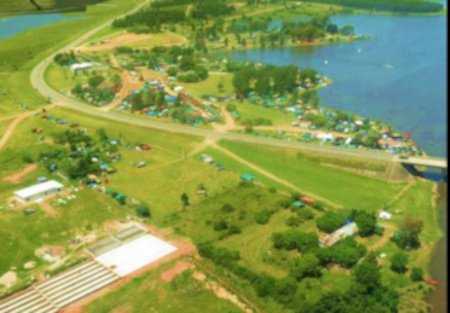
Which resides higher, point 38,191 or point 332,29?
point 332,29

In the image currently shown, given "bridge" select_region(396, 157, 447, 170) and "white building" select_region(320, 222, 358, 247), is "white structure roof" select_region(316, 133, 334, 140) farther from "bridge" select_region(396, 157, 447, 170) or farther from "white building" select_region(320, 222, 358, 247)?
"white building" select_region(320, 222, 358, 247)

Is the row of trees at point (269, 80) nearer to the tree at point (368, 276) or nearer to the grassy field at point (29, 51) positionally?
the grassy field at point (29, 51)

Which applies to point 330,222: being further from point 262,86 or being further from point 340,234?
point 262,86

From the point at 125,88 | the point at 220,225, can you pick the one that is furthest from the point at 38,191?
the point at 125,88

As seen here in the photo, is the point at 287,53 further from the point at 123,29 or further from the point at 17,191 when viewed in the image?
the point at 17,191

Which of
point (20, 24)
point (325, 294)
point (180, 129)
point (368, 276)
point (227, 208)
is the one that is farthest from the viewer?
point (20, 24)

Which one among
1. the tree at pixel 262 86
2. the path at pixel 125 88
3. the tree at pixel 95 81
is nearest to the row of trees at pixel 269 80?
the tree at pixel 262 86
